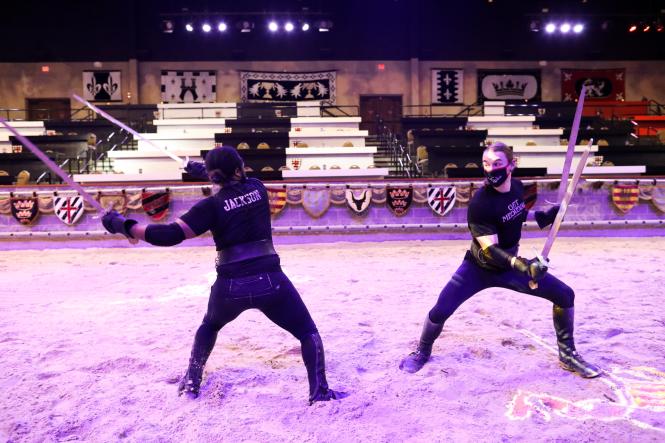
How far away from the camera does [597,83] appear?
72.7 ft

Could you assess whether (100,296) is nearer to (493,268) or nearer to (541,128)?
(493,268)

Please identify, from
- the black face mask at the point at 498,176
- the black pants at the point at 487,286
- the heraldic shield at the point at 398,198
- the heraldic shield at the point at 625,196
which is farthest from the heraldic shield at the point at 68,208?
the heraldic shield at the point at 625,196

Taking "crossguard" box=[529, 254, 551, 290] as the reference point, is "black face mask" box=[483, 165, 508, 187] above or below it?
above

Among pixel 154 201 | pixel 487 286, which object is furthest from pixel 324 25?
pixel 487 286

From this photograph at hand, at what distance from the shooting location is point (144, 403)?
3229 mm

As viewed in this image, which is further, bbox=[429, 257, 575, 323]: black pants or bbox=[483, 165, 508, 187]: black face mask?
bbox=[429, 257, 575, 323]: black pants

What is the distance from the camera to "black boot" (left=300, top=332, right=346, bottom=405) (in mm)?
3186

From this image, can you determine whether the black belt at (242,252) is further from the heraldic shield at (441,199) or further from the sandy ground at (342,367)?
the heraldic shield at (441,199)

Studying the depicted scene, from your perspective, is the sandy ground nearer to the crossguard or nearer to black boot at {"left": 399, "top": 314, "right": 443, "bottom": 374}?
black boot at {"left": 399, "top": 314, "right": 443, "bottom": 374}

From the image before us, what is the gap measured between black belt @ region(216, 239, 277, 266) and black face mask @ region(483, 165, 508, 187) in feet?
5.19

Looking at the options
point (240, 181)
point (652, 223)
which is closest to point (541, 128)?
point (652, 223)

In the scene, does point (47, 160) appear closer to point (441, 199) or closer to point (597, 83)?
point (441, 199)

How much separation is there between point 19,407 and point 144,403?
75 centimetres

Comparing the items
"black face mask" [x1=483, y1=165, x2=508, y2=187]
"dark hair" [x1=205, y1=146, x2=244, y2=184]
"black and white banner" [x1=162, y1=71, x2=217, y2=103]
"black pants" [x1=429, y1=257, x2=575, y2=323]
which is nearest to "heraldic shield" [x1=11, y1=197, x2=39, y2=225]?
"dark hair" [x1=205, y1=146, x2=244, y2=184]
